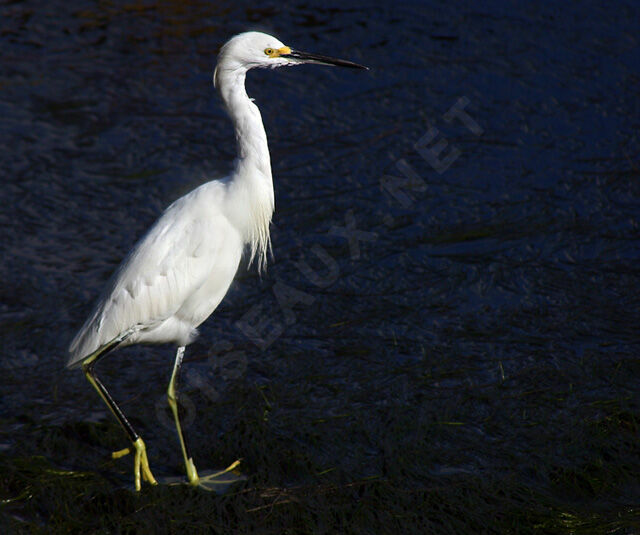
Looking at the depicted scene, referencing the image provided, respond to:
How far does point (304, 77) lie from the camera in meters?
6.73

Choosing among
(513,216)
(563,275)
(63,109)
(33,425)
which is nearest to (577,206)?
(513,216)

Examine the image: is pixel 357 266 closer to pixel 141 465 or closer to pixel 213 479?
pixel 213 479

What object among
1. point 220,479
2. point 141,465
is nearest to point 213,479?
point 220,479

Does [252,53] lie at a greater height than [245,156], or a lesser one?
greater

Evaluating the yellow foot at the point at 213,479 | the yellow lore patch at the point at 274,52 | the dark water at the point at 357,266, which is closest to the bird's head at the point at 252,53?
the yellow lore patch at the point at 274,52

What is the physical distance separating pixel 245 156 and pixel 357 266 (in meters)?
1.67

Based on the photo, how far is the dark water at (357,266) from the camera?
354 cm

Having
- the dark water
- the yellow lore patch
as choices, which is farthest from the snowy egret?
the dark water

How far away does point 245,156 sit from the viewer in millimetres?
3531

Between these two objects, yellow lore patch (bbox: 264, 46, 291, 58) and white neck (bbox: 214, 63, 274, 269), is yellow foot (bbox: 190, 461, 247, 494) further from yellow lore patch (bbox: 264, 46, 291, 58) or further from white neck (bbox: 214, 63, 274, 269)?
yellow lore patch (bbox: 264, 46, 291, 58)

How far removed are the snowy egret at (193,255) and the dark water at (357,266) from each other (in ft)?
1.40

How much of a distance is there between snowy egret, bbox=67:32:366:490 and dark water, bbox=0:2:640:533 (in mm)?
427

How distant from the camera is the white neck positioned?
3.46 m

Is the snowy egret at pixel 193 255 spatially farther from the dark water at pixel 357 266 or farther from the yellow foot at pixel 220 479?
the dark water at pixel 357 266
